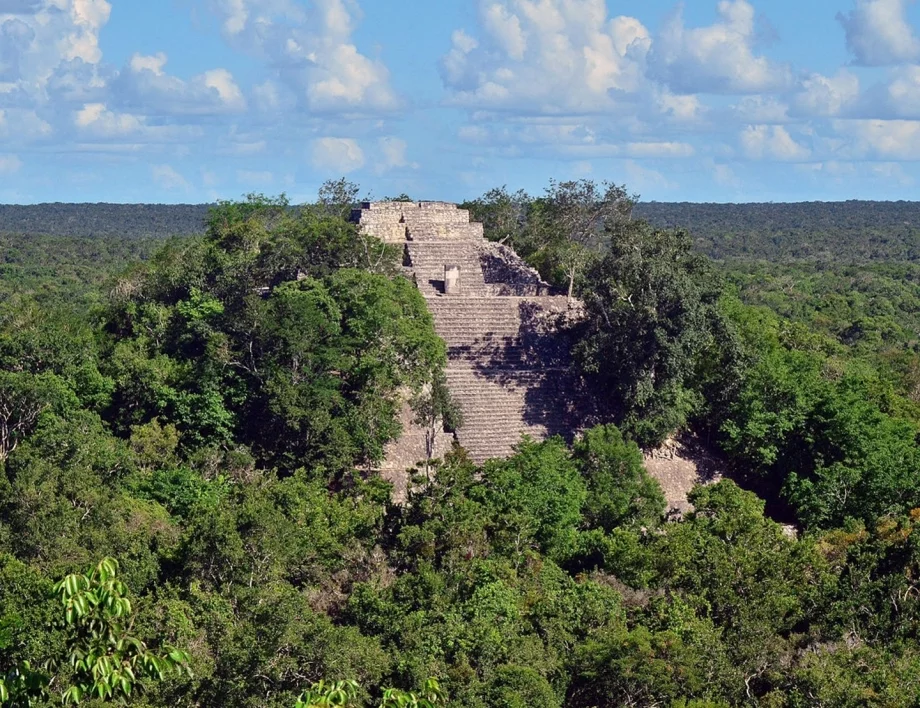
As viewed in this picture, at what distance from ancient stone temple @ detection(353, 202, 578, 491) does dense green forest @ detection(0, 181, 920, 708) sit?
689mm

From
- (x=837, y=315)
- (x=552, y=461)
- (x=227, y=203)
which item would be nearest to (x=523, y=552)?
(x=552, y=461)

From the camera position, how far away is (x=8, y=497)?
16.6 metres

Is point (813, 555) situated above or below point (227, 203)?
below

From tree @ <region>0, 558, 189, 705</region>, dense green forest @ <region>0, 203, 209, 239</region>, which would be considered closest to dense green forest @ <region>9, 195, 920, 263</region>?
dense green forest @ <region>0, 203, 209, 239</region>

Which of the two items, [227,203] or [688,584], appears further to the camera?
[227,203]

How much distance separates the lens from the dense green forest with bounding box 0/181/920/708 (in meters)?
13.7

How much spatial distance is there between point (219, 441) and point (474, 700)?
7529mm

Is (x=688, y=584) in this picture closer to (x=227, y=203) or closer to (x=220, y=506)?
(x=220, y=506)

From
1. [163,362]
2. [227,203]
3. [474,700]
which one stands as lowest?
[474,700]

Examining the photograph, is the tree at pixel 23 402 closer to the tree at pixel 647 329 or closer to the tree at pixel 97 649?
the tree at pixel 647 329

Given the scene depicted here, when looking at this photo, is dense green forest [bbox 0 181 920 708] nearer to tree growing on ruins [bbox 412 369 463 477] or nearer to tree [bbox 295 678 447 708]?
tree growing on ruins [bbox 412 369 463 477]

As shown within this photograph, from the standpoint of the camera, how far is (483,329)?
2181 centimetres

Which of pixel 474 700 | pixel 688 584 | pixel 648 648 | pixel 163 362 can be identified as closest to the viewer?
pixel 474 700

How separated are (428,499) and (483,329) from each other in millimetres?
5366
